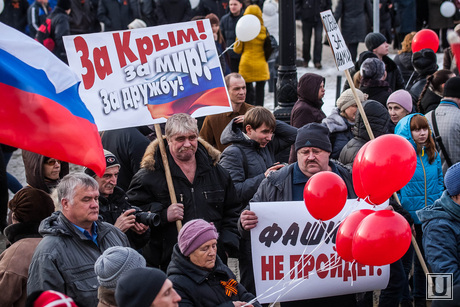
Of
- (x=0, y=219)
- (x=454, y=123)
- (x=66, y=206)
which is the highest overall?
(x=66, y=206)

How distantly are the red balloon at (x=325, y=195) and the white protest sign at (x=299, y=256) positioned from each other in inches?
19.7

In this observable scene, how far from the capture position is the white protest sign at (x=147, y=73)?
541cm

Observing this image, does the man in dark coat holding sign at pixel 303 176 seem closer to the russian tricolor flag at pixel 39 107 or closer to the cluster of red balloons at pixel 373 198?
the cluster of red balloons at pixel 373 198

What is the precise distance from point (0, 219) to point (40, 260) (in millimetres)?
2521

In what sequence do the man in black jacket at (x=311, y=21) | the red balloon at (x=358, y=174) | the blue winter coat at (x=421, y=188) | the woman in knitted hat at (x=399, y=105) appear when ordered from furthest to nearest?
1. the man in black jacket at (x=311, y=21)
2. the woman in knitted hat at (x=399, y=105)
3. the blue winter coat at (x=421, y=188)
4. the red balloon at (x=358, y=174)

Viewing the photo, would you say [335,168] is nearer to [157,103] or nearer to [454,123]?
[157,103]

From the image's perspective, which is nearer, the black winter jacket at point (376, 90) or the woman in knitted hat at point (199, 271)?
the woman in knitted hat at point (199, 271)

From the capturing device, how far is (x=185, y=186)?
203 inches

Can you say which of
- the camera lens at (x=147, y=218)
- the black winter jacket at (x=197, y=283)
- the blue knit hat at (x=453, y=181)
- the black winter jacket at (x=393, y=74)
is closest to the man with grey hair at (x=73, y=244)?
the camera lens at (x=147, y=218)

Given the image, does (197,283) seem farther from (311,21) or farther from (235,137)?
(311,21)

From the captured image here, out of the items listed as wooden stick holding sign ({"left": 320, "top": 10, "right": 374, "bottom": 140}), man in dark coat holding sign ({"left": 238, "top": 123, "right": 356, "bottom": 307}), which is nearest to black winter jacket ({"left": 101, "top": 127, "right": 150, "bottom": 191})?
man in dark coat holding sign ({"left": 238, "top": 123, "right": 356, "bottom": 307})

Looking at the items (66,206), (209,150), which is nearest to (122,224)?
(66,206)

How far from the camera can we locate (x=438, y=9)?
16297mm

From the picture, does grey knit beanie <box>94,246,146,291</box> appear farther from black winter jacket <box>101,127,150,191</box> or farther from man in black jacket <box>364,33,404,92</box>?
man in black jacket <box>364,33,404,92</box>
